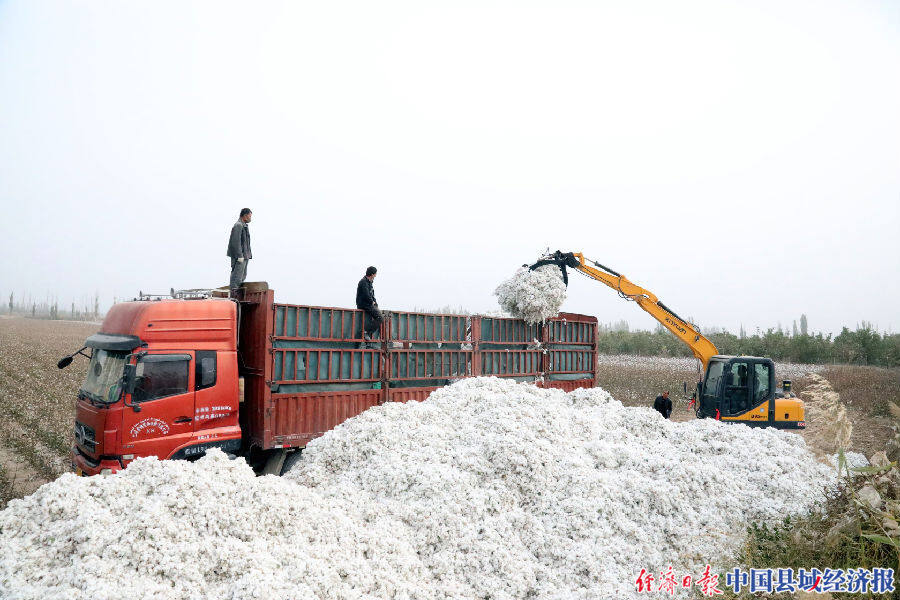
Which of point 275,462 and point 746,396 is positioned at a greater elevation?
point 746,396

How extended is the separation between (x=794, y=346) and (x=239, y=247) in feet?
138

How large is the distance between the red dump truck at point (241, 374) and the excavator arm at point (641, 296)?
3.81 meters

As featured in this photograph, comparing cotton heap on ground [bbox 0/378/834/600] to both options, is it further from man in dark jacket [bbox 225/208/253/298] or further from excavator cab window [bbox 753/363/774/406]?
man in dark jacket [bbox 225/208/253/298]

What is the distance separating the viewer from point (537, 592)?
5246 mm

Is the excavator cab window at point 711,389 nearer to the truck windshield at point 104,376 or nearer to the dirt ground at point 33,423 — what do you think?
the truck windshield at point 104,376

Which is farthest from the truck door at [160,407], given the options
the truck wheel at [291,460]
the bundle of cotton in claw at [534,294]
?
the bundle of cotton in claw at [534,294]

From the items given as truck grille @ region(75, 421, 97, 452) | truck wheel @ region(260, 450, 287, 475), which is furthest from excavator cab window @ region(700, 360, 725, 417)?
truck grille @ region(75, 421, 97, 452)

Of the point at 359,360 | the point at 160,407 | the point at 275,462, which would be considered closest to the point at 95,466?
the point at 160,407

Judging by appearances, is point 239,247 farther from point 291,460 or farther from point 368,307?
point 291,460

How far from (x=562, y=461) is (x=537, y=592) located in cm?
221

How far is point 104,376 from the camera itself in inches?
277

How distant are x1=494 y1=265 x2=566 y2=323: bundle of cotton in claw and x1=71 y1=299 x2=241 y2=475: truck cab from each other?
21.3 ft

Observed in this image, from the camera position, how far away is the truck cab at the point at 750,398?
11.2 meters

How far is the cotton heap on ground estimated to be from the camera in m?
4.56
